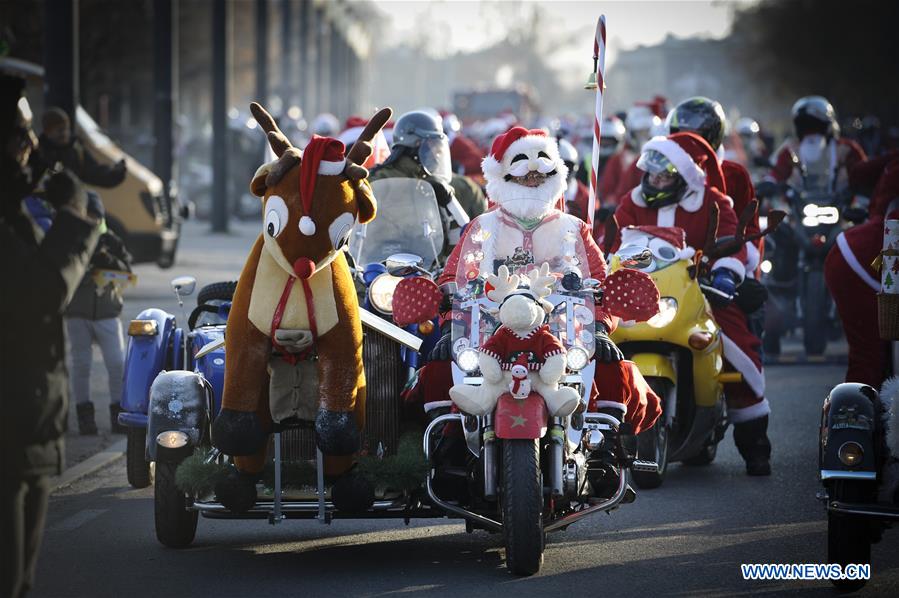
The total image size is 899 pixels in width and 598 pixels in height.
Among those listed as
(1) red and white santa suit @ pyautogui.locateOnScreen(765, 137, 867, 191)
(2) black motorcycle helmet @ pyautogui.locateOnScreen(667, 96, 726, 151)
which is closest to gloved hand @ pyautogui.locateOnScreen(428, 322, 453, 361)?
(2) black motorcycle helmet @ pyautogui.locateOnScreen(667, 96, 726, 151)

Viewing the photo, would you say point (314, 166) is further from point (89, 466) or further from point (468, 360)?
point (89, 466)

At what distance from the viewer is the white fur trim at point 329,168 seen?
756 centimetres

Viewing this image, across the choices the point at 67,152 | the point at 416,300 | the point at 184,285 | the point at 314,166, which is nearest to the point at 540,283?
the point at 416,300

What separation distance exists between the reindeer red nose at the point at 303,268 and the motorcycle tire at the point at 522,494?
105 cm

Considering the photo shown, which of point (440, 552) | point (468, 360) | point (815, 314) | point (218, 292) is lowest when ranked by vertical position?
point (440, 552)

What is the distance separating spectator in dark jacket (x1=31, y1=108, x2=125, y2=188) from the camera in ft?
38.9

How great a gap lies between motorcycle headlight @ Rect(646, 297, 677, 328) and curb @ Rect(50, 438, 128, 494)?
3.34 metres

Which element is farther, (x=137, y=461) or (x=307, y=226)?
(x=137, y=461)

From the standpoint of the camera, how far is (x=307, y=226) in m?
7.44

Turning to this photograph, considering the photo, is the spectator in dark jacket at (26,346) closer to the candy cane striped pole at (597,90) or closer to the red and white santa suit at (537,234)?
the red and white santa suit at (537,234)

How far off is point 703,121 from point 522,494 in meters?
5.51

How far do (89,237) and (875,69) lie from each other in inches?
2668

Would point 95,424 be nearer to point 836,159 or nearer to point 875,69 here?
point 836,159

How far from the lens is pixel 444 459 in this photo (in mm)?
7926
